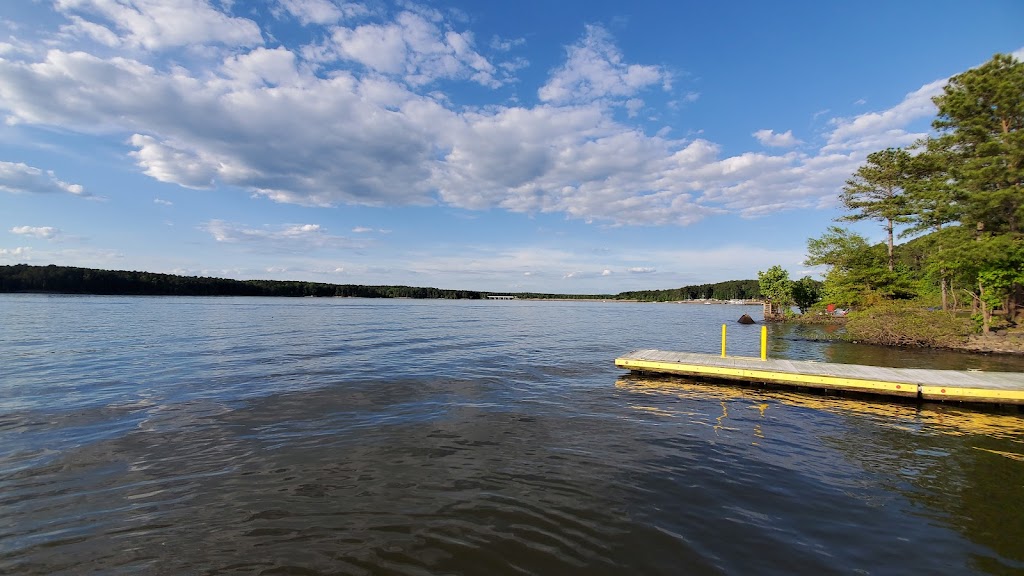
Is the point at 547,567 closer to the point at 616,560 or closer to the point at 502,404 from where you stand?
the point at 616,560

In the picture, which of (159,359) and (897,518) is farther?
(159,359)

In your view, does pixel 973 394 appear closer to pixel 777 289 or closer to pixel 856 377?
pixel 856 377

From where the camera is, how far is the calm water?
5.84 m

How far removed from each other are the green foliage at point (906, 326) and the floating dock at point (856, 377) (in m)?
16.2

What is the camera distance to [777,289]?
74062 mm

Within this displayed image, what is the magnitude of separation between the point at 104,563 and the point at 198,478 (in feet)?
9.03

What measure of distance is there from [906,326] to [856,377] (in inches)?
938

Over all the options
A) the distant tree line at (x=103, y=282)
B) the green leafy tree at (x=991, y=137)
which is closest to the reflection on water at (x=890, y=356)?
the green leafy tree at (x=991, y=137)

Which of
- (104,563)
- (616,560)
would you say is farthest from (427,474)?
(104,563)

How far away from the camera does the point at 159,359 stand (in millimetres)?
22125

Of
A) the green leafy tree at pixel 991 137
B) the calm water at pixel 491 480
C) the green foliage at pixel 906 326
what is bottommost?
the calm water at pixel 491 480

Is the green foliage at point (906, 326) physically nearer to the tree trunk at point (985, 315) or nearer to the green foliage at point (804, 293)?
the tree trunk at point (985, 315)

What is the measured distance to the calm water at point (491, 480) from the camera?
5.84 meters

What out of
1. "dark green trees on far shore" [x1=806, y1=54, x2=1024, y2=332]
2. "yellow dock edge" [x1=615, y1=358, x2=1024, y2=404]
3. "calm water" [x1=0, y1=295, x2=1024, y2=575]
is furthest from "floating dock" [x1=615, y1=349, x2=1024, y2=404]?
"dark green trees on far shore" [x1=806, y1=54, x2=1024, y2=332]
